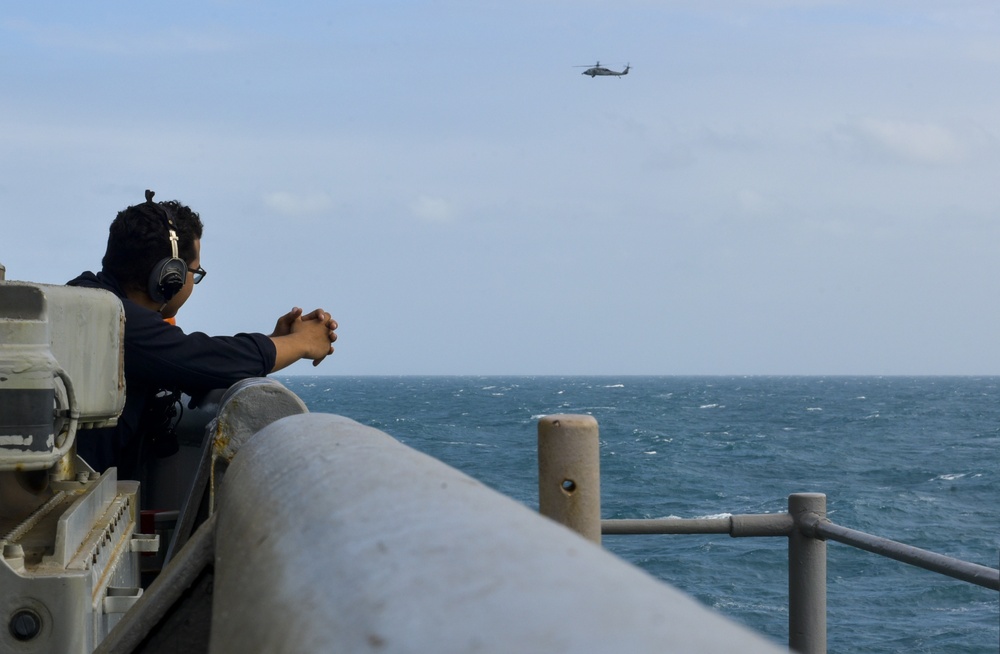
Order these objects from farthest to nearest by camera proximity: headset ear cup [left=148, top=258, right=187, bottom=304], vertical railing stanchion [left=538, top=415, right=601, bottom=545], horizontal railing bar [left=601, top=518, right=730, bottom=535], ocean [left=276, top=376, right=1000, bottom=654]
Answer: ocean [left=276, top=376, right=1000, bottom=654] < horizontal railing bar [left=601, top=518, right=730, bottom=535] < headset ear cup [left=148, top=258, right=187, bottom=304] < vertical railing stanchion [left=538, top=415, right=601, bottom=545]

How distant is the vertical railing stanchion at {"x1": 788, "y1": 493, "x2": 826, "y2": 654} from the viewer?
2.82m

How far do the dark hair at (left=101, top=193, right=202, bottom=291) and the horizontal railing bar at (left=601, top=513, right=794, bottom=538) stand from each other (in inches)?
48.9

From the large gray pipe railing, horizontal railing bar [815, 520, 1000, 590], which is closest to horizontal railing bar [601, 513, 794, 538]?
horizontal railing bar [815, 520, 1000, 590]

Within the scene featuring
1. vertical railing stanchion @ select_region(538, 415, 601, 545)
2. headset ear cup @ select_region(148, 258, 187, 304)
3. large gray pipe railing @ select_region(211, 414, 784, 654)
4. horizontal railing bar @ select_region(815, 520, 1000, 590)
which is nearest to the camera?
large gray pipe railing @ select_region(211, 414, 784, 654)

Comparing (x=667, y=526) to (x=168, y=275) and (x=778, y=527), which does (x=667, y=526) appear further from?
(x=168, y=275)

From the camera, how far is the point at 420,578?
22.2 inches

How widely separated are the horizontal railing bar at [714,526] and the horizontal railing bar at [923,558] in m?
0.24

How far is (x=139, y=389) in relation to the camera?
275 centimetres

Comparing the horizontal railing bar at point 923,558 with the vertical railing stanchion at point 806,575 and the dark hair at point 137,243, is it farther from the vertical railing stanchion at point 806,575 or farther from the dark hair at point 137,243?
the dark hair at point 137,243

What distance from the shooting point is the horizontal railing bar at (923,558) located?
1.90 meters

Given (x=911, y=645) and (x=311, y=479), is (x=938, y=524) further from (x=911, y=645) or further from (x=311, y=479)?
(x=311, y=479)

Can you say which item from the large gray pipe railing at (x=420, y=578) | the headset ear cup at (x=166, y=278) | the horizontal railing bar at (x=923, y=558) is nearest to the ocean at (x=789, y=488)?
the horizontal railing bar at (x=923, y=558)

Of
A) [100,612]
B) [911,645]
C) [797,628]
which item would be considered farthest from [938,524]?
[100,612]

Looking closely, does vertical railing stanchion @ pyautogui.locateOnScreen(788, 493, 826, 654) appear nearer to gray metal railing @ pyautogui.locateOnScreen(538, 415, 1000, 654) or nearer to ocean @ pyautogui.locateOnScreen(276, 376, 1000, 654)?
gray metal railing @ pyautogui.locateOnScreen(538, 415, 1000, 654)
